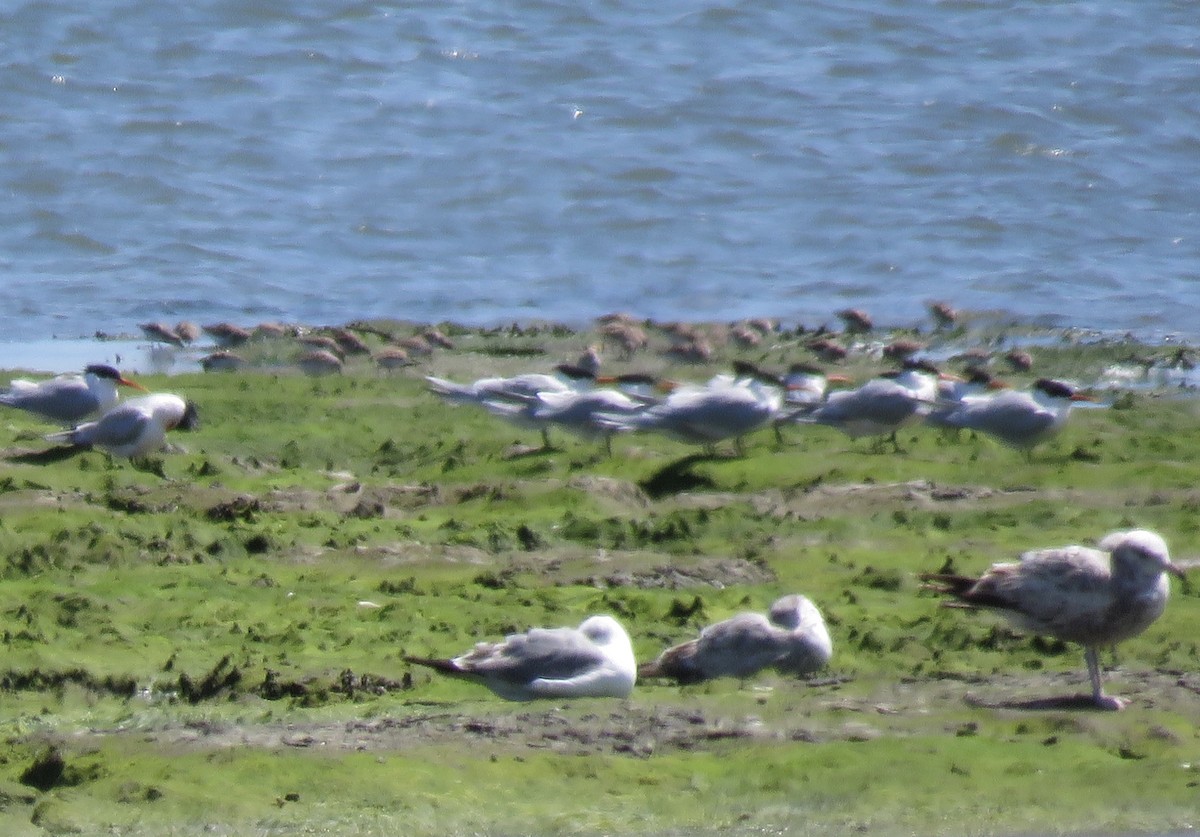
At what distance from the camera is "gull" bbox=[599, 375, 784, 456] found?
1171cm

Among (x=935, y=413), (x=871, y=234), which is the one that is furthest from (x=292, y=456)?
(x=871, y=234)

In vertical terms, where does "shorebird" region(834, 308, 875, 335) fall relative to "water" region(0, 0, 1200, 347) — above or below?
above

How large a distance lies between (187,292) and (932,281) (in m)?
7.74

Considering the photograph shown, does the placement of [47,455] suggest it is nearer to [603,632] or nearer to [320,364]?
[320,364]

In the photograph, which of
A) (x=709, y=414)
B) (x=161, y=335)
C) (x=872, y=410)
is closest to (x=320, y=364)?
(x=161, y=335)

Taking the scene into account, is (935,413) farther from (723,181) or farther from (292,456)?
(723,181)

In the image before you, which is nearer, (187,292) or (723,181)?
(187,292)

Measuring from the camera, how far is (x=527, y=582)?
8.57 meters

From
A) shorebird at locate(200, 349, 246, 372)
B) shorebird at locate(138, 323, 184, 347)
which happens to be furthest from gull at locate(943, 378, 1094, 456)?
shorebird at locate(138, 323, 184, 347)

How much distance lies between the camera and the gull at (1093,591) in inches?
261

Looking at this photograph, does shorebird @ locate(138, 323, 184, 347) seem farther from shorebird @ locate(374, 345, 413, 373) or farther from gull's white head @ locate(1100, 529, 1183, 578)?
gull's white head @ locate(1100, 529, 1183, 578)

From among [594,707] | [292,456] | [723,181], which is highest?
[594,707]

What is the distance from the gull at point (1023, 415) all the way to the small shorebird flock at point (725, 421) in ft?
0.03

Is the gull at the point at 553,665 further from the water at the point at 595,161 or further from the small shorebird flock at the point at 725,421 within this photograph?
the water at the point at 595,161
